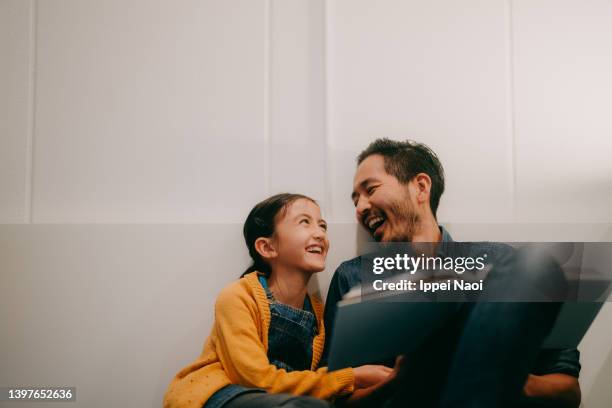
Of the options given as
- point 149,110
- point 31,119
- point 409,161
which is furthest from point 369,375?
point 31,119

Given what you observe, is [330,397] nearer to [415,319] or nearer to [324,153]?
[415,319]

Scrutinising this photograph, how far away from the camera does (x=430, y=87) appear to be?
52.4 inches

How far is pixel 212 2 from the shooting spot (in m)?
1.37

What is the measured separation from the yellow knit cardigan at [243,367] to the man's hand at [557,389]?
0.40m

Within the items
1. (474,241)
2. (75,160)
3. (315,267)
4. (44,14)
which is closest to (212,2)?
(44,14)

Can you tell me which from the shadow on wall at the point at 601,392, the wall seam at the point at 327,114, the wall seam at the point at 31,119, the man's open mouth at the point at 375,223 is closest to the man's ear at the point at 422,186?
the man's open mouth at the point at 375,223

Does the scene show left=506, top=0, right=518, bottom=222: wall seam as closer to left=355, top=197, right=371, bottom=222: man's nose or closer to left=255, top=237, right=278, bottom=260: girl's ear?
left=355, top=197, right=371, bottom=222: man's nose

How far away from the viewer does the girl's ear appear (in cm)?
116

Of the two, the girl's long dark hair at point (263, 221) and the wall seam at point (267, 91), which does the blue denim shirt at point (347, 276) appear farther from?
the wall seam at point (267, 91)

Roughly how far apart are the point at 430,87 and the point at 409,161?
0.25 metres

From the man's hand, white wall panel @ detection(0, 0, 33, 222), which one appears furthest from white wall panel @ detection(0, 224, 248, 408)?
the man's hand

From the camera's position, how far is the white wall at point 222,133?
4.20 feet

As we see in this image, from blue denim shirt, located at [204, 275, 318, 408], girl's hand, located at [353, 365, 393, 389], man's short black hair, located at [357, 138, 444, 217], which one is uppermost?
man's short black hair, located at [357, 138, 444, 217]

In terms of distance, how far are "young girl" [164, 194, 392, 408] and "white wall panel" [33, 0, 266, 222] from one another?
21cm
